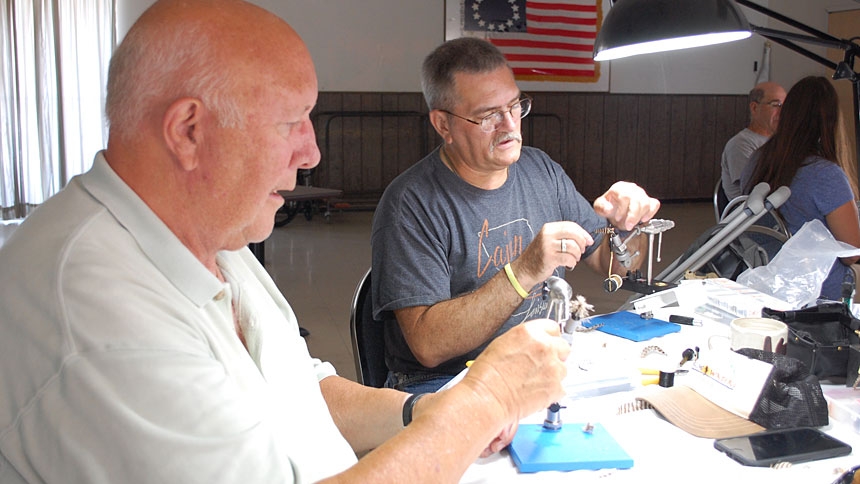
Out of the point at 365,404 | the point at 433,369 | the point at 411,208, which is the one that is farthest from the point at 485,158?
the point at 365,404

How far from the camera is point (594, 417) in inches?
55.1

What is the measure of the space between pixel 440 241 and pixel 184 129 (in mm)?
1176

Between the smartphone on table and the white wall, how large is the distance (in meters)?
7.85

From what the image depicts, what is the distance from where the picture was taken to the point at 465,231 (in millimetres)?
2119

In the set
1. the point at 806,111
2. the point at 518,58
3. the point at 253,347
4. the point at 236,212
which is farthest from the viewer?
the point at 518,58

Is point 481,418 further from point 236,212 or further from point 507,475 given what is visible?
point 236,212

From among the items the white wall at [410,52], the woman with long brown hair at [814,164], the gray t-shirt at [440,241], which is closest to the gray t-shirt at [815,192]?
the woman with long brown hair at [814,164]

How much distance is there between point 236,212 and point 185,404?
0.30 meters

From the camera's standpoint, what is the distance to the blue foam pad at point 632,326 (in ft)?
6.15

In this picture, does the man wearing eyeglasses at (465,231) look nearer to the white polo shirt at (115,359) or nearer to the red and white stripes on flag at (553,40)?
the white polo shirt at (115,359)

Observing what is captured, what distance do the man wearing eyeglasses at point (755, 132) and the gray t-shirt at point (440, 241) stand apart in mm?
3150

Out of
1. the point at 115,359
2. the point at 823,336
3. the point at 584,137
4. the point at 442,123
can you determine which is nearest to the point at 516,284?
the point at 442,123

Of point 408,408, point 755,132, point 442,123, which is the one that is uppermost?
point 442,123

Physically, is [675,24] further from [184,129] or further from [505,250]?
[184,129]
